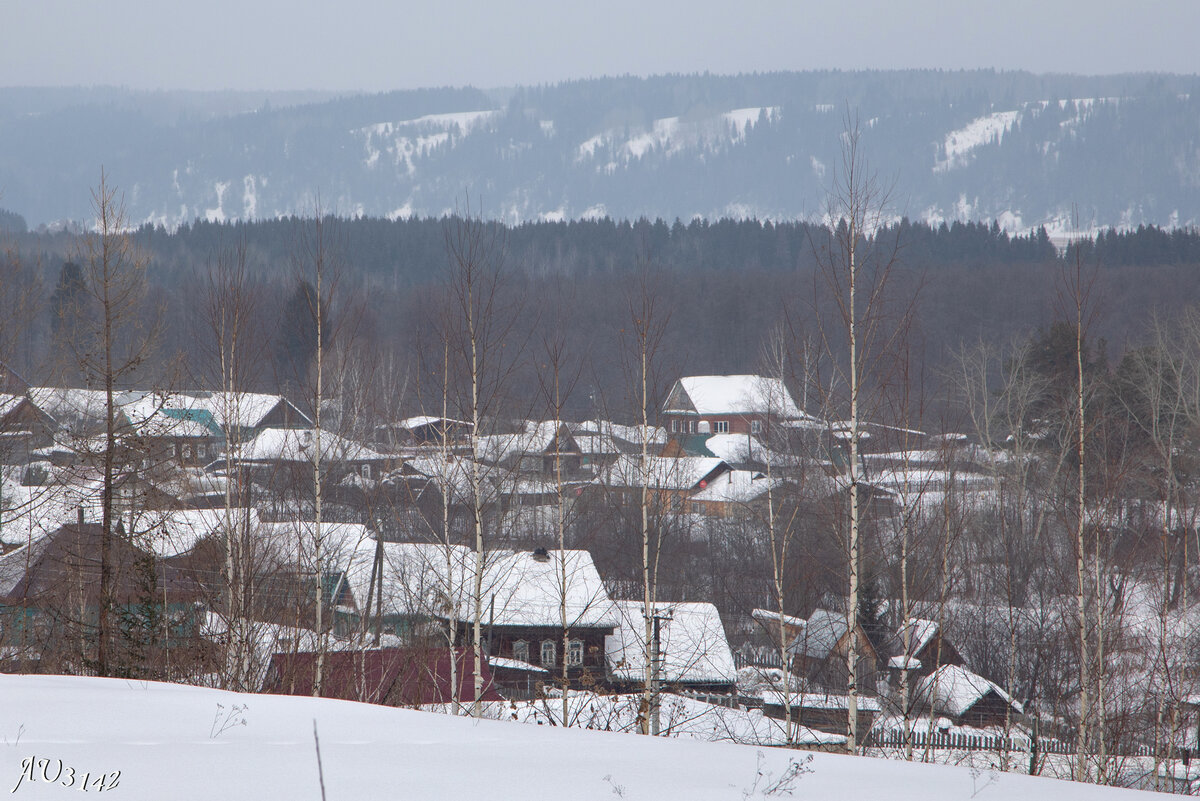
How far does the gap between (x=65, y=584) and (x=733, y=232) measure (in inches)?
3318

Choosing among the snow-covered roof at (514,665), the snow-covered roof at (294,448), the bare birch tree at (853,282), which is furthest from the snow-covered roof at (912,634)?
the snow-covered roof at (294,448)

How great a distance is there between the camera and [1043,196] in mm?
197500

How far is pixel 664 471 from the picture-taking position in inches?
1340

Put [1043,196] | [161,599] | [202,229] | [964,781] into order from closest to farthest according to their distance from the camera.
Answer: [964,781] < [161,599] < [202,229] < [1043,196]

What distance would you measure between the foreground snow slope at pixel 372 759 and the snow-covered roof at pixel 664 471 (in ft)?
66.3

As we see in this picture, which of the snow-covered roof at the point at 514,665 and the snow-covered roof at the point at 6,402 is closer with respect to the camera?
the snow-covered roof at the point at 6,402

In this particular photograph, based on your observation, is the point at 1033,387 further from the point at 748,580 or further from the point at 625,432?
the point at 625,432

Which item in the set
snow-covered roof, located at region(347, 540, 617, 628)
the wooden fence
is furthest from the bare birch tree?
snow-covered roof, located at region(347, 540, 617, 628)

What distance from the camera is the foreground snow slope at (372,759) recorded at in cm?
417

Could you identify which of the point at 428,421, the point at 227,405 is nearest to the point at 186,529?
the point at 428,421

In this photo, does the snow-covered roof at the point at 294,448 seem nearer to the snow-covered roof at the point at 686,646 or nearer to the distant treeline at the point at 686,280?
the distant treeline at the point at 686,280

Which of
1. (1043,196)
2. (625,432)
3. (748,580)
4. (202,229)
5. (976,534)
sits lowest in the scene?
(748,580)

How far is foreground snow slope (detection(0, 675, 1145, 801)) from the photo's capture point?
417 cm

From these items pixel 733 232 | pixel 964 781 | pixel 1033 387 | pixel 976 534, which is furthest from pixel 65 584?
pixel 733 232
